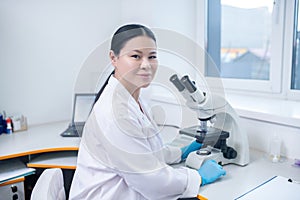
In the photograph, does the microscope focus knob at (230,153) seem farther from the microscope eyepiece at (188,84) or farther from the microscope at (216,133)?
the microscope eyepiece at (188,84)

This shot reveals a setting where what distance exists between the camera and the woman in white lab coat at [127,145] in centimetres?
103

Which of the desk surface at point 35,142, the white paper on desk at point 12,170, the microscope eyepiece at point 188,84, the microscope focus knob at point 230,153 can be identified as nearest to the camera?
the microscope eyepiece at point 188,84

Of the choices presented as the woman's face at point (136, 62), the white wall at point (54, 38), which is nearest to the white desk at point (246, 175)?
the woman's face at point (136, 62)

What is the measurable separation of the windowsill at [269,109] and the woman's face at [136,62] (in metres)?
0.72

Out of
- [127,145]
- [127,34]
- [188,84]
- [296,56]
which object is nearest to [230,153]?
[188,84]

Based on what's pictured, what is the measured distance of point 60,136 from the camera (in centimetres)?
187

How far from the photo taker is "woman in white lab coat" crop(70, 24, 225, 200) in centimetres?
103

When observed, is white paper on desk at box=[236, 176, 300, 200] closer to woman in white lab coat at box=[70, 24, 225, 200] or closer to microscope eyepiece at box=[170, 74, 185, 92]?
woman in white lab coat at box=[70, 24, 225, 200]

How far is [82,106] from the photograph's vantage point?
207cm

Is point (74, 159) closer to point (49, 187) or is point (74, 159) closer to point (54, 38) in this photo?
point (49, 187)

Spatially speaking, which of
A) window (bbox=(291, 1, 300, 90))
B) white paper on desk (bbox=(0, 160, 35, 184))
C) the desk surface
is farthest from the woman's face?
window (bbox=(291, 1, 300, 90))

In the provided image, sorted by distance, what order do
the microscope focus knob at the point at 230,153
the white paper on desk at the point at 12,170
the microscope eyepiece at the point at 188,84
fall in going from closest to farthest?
1. the microscope eyepiece at the point at 188,84
2. the microscope focus knob at the point at 230,153
3. the white paper on desk at the point at 12,170

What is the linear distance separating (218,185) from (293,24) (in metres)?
1.21

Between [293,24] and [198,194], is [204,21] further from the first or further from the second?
[198,194]
